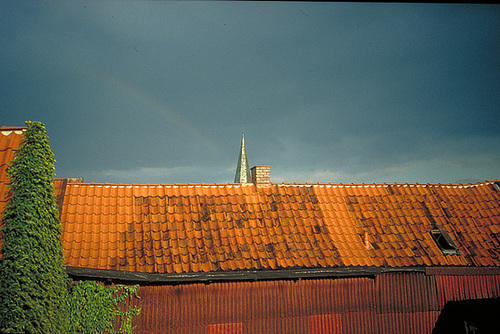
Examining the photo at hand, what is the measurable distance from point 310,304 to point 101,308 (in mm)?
6362

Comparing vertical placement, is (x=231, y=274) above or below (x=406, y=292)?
above

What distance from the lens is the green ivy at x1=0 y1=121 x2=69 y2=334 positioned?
21.9 ft

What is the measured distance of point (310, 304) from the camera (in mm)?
10586

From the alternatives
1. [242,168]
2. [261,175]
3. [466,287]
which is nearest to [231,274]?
[261,175]

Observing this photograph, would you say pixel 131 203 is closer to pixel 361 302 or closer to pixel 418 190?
pixel 361 302

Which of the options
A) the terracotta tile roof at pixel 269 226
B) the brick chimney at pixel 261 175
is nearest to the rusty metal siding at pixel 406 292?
the terracotta tile roof at pixel 269 226

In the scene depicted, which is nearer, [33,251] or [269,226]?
[33,251]

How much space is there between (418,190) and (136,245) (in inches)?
477

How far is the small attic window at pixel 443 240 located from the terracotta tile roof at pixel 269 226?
192 mm

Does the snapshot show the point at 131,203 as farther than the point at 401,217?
No

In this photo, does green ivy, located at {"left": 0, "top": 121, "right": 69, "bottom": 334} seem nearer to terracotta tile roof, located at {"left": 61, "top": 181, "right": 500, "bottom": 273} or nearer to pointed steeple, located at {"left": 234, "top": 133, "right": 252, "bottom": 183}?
terracotta tile roof, located at {"left": 61, "top": 181, "right": 500, "bottom": 273}

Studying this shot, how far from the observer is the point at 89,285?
903 cm

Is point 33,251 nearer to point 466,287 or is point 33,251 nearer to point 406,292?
point 406,292

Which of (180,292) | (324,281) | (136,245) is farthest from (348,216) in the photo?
Result: (136,245)
